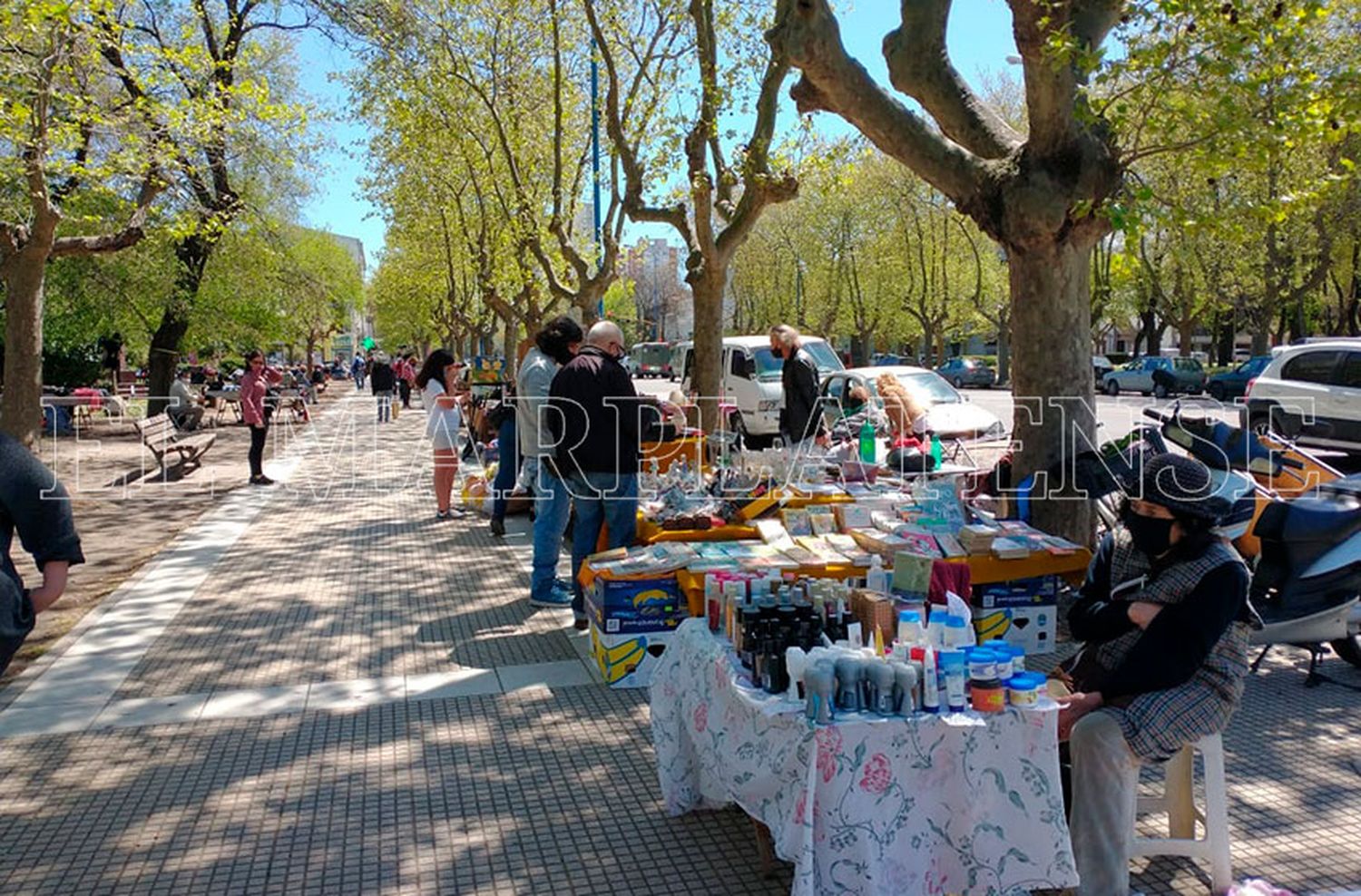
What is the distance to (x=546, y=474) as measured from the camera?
23.5 ft

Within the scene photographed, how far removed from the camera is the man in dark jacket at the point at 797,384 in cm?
938

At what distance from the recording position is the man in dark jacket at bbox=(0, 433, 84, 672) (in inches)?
123

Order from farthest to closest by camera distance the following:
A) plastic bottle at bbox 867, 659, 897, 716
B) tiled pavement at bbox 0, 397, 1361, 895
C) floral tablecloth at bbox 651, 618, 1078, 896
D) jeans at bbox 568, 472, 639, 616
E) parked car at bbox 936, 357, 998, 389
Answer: parked car at bbox 936, 357, 998, 389 → jeans at bbox 568, 472, 639, 616 → tiled pavement at bbox 0, 397, 1361, 895 → plastic bottle at bbox 867, 659, 897, 716 → floral tablecloth at bbox 651, 618, 1078, 896

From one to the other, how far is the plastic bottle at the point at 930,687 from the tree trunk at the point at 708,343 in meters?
8.02

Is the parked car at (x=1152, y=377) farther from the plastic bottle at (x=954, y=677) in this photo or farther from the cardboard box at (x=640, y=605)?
the plastic bottle at (x=954, y=677)

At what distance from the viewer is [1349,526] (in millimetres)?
5344

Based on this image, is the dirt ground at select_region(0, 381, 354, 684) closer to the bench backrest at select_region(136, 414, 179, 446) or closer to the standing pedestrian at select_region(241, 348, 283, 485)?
the standing pedestrian at select_region(241, 348, 283, 485)

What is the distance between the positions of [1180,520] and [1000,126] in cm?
475

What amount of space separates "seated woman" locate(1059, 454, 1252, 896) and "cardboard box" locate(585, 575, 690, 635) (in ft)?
8.87

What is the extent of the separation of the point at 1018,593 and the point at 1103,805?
2.95 metres

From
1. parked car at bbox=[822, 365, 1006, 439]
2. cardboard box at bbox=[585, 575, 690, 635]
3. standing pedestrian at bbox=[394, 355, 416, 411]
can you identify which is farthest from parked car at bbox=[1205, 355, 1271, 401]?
cardboard box at bbox=[585, 575, 690, 635]

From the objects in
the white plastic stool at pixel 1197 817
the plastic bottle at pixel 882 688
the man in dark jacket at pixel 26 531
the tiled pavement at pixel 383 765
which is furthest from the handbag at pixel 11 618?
the white plastic stool at pixel 1197 817

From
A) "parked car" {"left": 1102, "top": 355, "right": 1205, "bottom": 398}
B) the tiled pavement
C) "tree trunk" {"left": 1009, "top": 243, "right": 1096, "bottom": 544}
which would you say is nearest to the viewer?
the tiled pavement

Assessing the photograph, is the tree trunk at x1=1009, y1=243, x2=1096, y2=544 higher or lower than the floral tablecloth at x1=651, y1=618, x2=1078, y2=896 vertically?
higher
